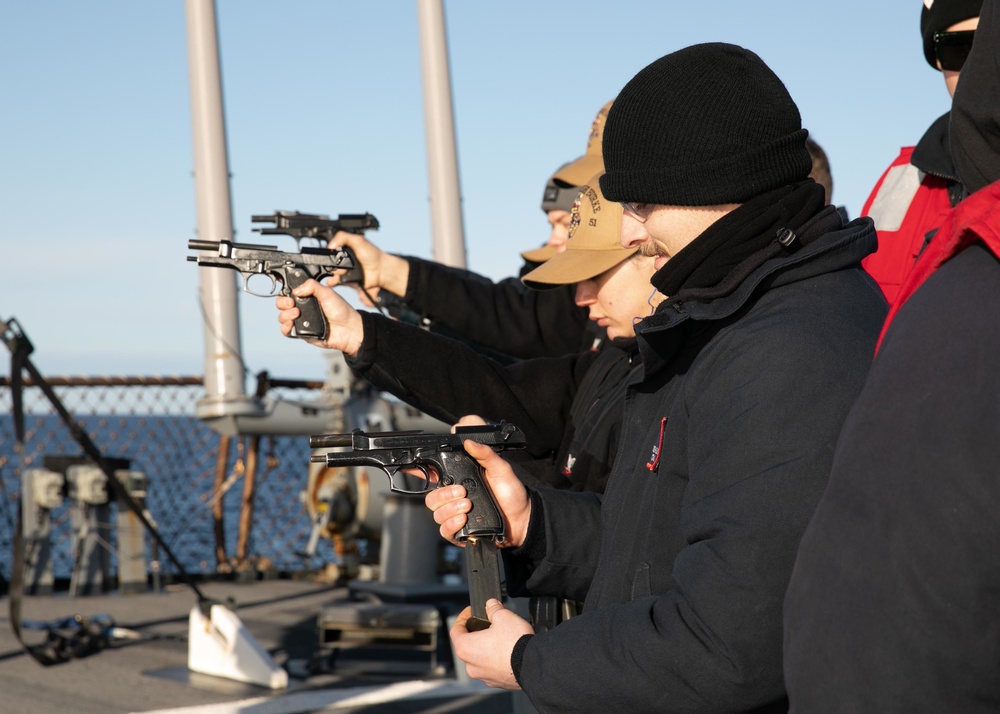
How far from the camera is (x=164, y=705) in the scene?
4895 millimetres

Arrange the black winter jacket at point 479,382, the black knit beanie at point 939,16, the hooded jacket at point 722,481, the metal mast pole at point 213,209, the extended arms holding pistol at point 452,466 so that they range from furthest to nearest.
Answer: the metal mast pole at point 213,209
the black winter jacket at point 479,382
the black knit beanie at point 939,16
the extended arms holding pistol at point 452,466
the hooded jacket at point 722,481

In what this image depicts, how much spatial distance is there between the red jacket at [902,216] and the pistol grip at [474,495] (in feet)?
4.58

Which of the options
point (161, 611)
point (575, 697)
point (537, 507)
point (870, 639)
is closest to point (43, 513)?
point (161, 611)

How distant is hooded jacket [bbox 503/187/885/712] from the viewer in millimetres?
1602

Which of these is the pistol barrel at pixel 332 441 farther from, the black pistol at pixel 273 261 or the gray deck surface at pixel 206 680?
the gray deck surface at pixel 206 680

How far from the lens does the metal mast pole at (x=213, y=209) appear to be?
730 cm

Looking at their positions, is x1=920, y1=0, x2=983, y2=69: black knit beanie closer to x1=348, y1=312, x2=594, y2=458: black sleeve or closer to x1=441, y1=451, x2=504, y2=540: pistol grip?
x1=348, y1=312, x2=594, y2=458: black sleeve

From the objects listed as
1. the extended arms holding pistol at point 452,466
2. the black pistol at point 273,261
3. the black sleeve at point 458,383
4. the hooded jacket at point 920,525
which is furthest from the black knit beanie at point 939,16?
the black pistol at point 273,261

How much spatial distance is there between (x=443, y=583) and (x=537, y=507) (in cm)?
401

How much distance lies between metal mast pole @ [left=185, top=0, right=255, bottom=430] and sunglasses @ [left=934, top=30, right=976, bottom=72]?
17.1 feet

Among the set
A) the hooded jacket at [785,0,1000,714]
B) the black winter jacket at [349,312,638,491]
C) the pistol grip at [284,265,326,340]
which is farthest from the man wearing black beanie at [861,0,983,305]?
the hooded jacket at [785,0,1000,714]

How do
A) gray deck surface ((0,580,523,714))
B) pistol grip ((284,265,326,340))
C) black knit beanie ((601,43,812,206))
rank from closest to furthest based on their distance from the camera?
black knit beanie ((601,43,812,206)) → pistol grip ((284,265,326,340)) → gray deck surface ((0,580,523,714))

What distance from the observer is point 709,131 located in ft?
6.14

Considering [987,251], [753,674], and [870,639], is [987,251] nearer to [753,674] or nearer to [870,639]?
[870,639]
